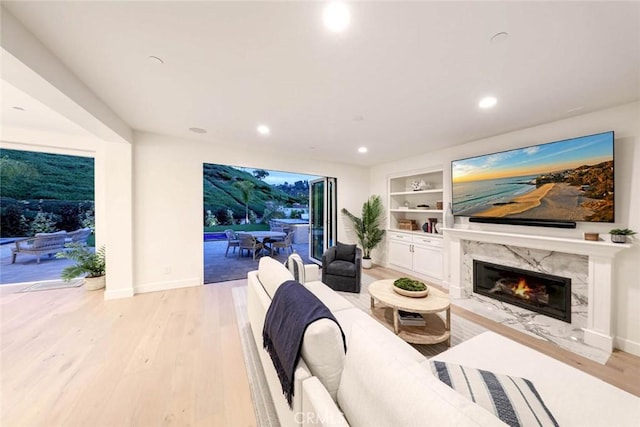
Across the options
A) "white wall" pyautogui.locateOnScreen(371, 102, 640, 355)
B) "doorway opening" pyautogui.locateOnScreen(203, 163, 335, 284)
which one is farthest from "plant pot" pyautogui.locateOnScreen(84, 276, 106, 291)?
"white wall" pyautogui.locateOnScreen(371, 102, 640, 355)

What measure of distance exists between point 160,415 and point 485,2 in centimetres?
318

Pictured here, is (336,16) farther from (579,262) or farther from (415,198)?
(415,198)

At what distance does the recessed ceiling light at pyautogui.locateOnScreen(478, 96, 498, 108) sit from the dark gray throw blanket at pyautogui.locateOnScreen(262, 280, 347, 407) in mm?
2531

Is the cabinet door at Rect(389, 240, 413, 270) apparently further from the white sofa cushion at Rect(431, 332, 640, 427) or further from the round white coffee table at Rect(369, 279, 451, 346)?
the white sofa cushion at Rect(431, 332, 640, 427)

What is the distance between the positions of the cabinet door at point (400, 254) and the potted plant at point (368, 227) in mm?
374

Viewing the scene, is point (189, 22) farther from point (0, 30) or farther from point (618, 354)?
point (618, 354)

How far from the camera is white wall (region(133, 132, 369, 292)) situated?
11.3ft

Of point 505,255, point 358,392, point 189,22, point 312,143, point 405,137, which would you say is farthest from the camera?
point 312,143

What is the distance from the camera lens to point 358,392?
33.0 inches

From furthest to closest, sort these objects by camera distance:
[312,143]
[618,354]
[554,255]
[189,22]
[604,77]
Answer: [312,143], [554,255], [618,354], [604,77], [189,22]

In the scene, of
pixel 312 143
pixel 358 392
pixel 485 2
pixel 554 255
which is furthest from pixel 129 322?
pixel 554 255

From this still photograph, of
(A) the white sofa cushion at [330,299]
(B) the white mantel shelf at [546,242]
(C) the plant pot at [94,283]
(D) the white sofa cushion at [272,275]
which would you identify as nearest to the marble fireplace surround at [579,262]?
(B) the white mantel shelf at [546,242]

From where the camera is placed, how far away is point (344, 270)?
3562mm

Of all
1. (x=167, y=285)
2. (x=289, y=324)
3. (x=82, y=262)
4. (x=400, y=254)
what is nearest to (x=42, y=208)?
(x=82, y=262)
